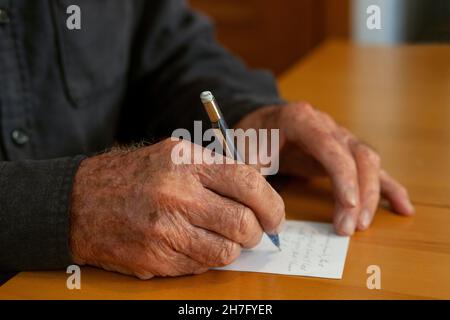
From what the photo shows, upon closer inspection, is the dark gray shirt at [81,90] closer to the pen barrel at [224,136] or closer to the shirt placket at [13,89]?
the shirt placket at [13,89]

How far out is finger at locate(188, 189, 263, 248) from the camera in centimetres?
76

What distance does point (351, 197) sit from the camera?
92 centimetres

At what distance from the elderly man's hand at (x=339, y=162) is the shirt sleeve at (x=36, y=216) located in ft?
1.07

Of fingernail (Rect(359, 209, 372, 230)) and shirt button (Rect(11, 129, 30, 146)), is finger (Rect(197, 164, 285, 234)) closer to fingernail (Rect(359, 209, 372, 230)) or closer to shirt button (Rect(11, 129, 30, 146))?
fingernail (Rect(359, 209, 372, 230))

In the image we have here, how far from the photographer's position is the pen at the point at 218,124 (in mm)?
778

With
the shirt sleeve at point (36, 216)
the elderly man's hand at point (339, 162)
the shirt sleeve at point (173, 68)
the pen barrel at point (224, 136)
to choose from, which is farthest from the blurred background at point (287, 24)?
the shirt sleeve at point (36, 216)

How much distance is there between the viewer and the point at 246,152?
0.97 m

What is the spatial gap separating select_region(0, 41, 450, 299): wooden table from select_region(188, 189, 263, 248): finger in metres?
0.05

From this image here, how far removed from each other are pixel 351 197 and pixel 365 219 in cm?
3

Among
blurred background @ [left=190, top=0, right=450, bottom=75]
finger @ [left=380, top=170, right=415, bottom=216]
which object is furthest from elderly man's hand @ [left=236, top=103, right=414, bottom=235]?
blurred background @ [left=190, top=0, right=450, bottom=75]

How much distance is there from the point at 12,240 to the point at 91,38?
18.5 inches

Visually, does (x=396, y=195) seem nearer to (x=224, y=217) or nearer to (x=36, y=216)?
(x=224, y=217)

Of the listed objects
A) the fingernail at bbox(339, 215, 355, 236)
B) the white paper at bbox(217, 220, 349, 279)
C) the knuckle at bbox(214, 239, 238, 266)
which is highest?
the knuckle at bbox(214, 239, 238, 266)
